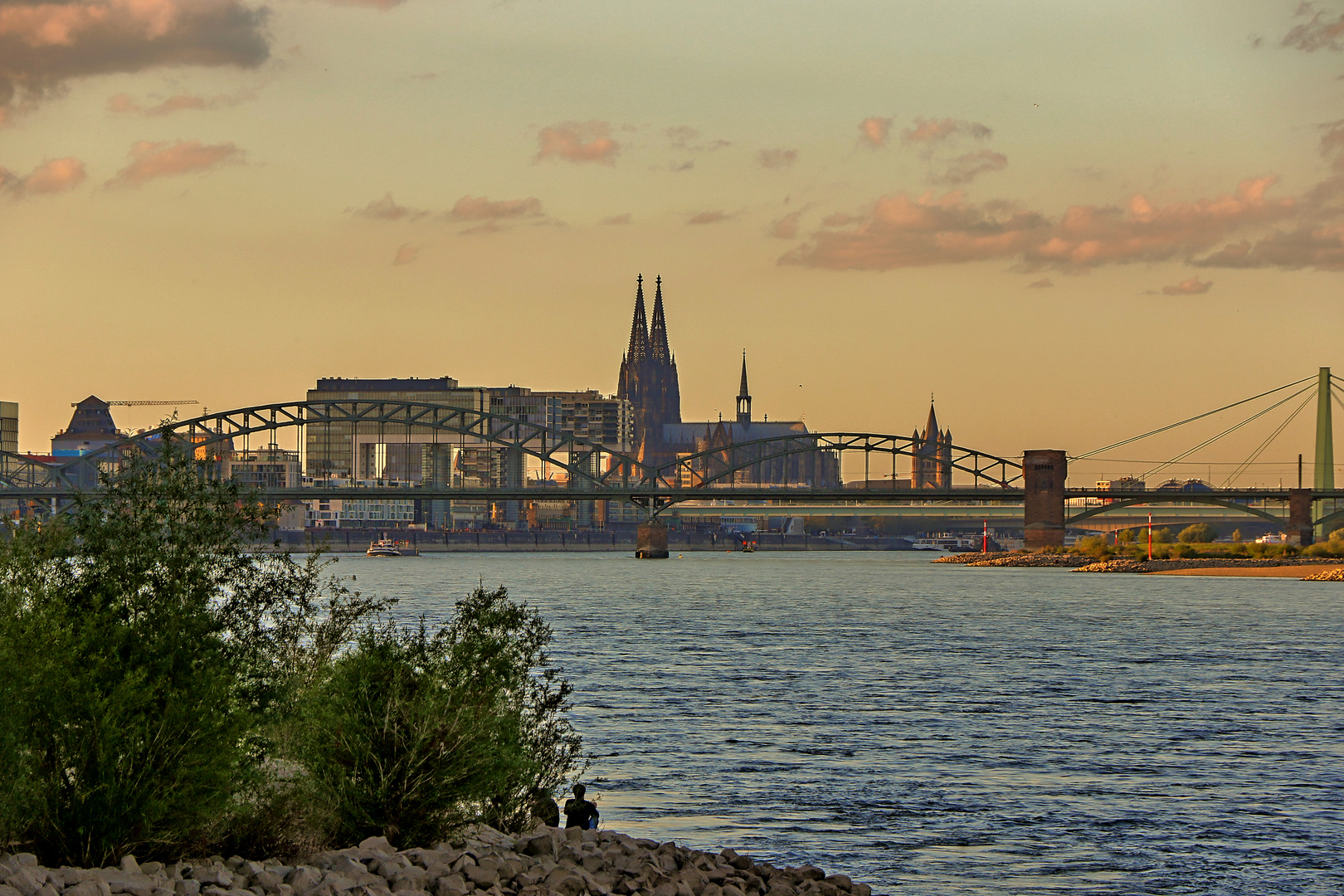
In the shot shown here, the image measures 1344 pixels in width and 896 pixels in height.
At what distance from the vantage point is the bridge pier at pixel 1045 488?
160 metres

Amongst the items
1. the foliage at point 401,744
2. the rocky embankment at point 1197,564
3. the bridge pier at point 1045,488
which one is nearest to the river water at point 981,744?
the foliage at point 401,744

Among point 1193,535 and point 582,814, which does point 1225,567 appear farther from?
point 582,814

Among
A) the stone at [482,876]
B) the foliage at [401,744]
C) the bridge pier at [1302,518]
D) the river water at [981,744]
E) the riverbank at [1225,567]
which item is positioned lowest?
the river water at [981,744]

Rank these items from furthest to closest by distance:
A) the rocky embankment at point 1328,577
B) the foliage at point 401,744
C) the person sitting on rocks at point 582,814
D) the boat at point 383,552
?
→ 1. the boat at point 383,552
2. the rocky embankment at point 1328,577
3. the person sitting on rocks at point 582,814
4. the foliage at point 401,744

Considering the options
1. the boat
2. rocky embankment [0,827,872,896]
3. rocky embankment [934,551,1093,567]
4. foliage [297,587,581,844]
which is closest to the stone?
rocky embankment [0,827,872,896]

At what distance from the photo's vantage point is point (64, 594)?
16359 mm

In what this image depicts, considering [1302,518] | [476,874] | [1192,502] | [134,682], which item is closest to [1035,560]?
[1192,502]

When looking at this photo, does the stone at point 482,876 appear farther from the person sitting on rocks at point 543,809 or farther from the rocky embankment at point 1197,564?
the rocky embankment at point 1197,564

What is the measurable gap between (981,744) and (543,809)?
42.4 ft

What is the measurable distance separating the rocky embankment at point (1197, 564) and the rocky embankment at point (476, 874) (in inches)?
4652

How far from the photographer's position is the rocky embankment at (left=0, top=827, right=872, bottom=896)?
14094mm

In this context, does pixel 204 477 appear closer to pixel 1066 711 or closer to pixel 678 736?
pixel 678 736

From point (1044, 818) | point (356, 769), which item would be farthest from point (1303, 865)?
point (356, 769)

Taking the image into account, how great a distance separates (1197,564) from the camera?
134 meters
